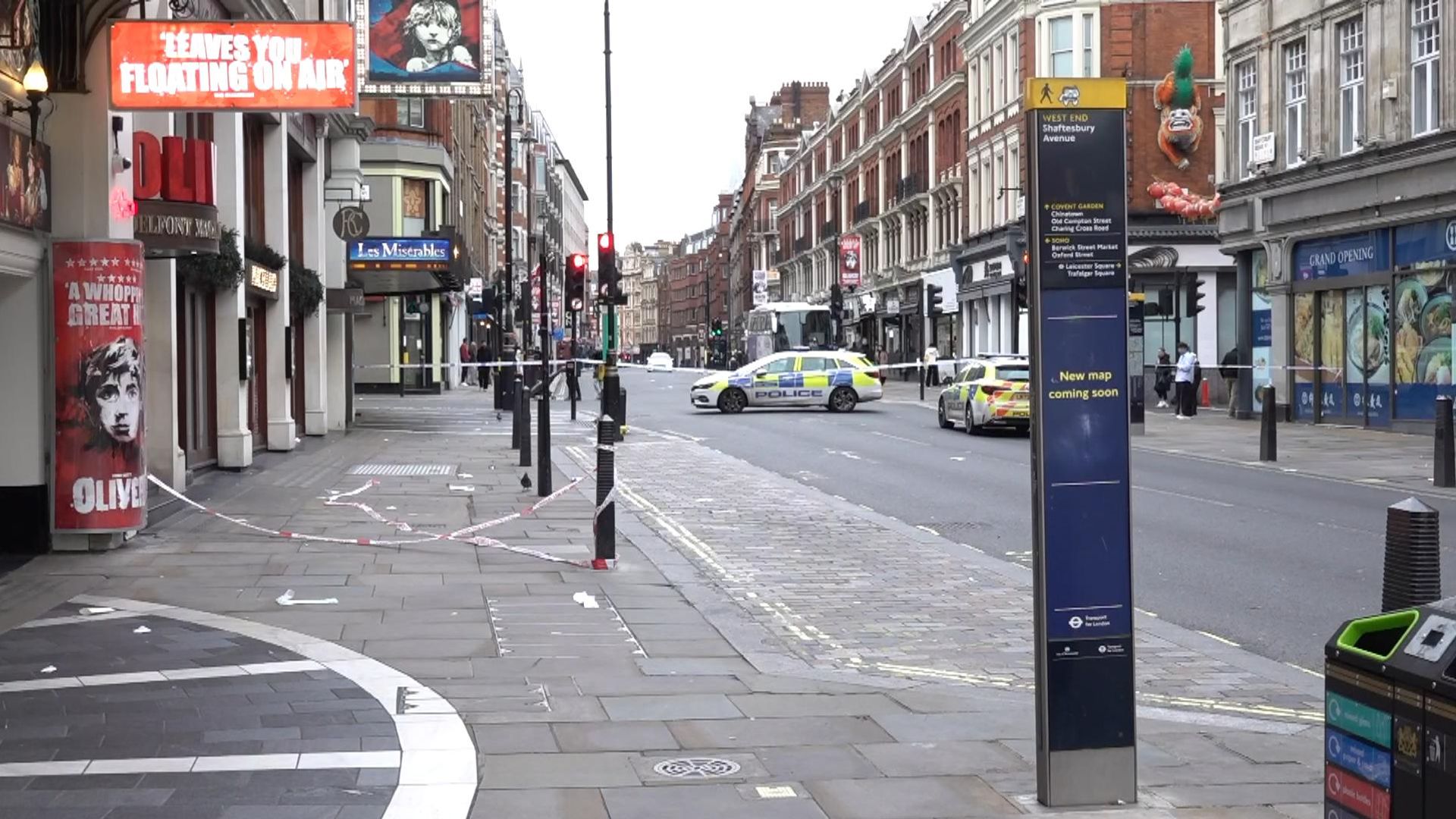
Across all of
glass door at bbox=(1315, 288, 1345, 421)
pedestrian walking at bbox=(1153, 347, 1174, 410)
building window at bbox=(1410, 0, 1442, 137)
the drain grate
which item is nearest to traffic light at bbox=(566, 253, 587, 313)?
the drain grate

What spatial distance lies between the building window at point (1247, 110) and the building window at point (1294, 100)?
1.33 metres

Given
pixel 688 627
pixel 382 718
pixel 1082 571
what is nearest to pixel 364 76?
pixel 688 627

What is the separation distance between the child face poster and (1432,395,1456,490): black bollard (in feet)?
44.6

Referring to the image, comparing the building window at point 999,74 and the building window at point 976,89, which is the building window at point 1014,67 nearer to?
the building window at point 999,74

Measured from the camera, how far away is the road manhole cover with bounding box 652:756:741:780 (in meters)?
6.45

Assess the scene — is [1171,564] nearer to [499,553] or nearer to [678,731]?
[499,553]

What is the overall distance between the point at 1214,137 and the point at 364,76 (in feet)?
120

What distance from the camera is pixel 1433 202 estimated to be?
27766 millimetres

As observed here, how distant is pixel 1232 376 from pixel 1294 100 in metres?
9.55

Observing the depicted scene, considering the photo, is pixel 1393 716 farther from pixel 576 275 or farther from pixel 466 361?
pixel 466 361

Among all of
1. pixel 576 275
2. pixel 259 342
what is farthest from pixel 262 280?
pixel 576 275

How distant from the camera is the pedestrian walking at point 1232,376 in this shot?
36312 millimetres

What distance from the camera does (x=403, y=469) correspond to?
2219cm

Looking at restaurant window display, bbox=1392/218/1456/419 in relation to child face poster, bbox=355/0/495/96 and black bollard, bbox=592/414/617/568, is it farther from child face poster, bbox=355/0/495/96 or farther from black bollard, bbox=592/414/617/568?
black bollard, bbox=592/414/617/568
